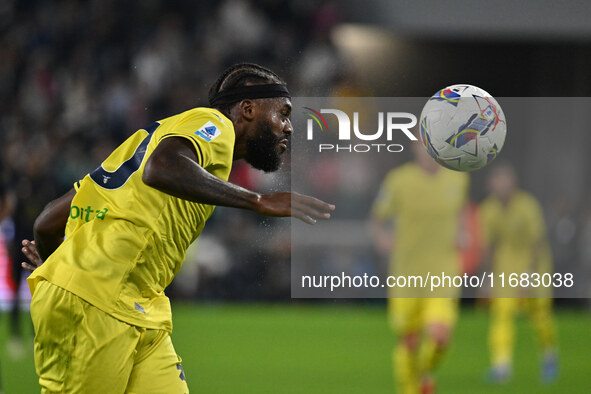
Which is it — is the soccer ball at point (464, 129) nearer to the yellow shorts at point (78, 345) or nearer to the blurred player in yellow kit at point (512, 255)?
the yellow shorts at point (78, 345)

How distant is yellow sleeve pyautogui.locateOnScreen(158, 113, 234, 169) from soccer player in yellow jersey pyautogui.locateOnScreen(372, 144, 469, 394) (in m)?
4.22

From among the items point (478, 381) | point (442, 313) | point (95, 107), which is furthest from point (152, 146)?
point (95, 107)

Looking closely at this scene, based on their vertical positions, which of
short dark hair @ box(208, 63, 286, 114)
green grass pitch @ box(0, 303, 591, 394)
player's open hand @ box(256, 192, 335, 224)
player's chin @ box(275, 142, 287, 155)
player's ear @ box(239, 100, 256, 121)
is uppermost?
short dark hair @ box(208, 63, 286, 114)

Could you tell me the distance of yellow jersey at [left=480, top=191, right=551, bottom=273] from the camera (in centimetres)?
1017

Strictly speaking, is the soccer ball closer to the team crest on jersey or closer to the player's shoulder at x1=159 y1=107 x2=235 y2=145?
the player's shoulder at x1=159 y1=107 x2=235 y2=145

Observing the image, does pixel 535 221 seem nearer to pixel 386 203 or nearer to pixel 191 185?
pixel 386 203

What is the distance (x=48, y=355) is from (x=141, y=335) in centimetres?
37

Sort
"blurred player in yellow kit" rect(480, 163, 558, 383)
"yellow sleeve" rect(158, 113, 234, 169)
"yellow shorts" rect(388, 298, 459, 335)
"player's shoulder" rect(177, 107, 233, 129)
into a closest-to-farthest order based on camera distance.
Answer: "yellow sleeve" rect(158, 113, 234, 169), "player's shoulder" rect(177, 107, 233, 129), "yellow shorts" rect(388, 298, 459, 335), "blurred player in yellow kit" rect(480, 163, 558, 383)

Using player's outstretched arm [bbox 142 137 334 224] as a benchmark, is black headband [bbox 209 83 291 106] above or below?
above

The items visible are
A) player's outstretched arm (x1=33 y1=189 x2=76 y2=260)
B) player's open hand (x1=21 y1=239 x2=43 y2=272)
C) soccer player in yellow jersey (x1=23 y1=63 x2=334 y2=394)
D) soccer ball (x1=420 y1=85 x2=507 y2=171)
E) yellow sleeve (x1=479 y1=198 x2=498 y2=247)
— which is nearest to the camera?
soccer player in yellow jersey (x1=23 y1=63 x2=334 y2=394)

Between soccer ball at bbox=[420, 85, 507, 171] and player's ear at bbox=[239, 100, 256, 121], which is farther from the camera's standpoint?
soccer ball at bbox=[420, 85, 507, 171]

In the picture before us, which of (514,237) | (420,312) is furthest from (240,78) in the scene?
(514,237)

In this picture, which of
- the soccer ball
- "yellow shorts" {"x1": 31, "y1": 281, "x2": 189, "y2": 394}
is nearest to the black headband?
"yellow shorts" {"x1": 31, "y1": 281, "x2": 189, "y2": 394}

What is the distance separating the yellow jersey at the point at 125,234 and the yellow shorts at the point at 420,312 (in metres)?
4.14
